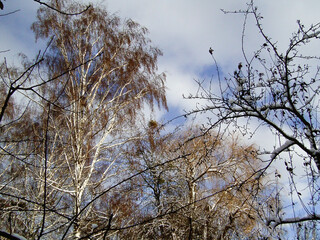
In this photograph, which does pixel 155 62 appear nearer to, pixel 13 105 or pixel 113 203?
pixel 113 203

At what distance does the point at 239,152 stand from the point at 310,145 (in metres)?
5.94

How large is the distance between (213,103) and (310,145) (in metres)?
1.47

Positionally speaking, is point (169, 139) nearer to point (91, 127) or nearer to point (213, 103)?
point (91, 127)

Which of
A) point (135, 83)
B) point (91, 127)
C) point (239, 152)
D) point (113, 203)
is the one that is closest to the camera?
point (91, 127)

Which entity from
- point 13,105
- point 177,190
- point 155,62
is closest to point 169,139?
point 177,190

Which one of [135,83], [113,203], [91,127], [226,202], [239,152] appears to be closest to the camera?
[91,127]

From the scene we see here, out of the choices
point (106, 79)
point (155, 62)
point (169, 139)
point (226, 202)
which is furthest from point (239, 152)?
point (106, 79)

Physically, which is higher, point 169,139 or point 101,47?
point 101,47

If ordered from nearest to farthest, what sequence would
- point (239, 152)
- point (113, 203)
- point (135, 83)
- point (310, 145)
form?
point (310, 145)
point (113, 203)
point (135, 83)
point (239, 152)

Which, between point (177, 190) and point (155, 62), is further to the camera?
point (177, 190)

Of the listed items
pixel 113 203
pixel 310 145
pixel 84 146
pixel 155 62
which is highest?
pixel 155 62

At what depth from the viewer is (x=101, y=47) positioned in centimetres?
723

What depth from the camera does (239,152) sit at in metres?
9.66

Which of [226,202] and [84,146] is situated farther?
[226,202]
